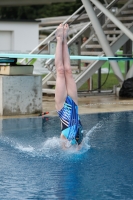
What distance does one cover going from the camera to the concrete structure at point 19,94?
13883 mm

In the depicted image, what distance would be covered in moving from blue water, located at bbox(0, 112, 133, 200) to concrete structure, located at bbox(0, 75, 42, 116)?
141 cm

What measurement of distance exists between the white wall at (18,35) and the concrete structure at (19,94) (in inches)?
792

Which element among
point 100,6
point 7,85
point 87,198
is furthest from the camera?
point 100,6

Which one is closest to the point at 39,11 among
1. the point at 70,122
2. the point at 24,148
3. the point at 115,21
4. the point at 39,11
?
the point at 39,11

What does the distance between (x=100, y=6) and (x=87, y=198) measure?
38.7 feet

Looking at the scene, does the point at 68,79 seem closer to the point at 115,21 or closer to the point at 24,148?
the point at 24,148

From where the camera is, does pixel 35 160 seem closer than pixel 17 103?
Yes

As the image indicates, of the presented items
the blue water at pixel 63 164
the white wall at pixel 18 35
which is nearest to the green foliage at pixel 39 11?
the white wall at pixel 18 35

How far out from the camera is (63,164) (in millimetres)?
8367

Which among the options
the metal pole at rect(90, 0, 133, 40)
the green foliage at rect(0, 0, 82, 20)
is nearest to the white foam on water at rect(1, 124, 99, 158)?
the metal pole at rect(90, 0, 133, 40)

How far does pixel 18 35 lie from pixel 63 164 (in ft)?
93.0

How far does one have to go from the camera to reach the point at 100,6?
693 inches

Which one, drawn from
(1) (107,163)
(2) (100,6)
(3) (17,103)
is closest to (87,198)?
(1) (107,163)

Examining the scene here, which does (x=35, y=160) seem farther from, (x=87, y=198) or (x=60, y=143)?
(x=87, y=198)
